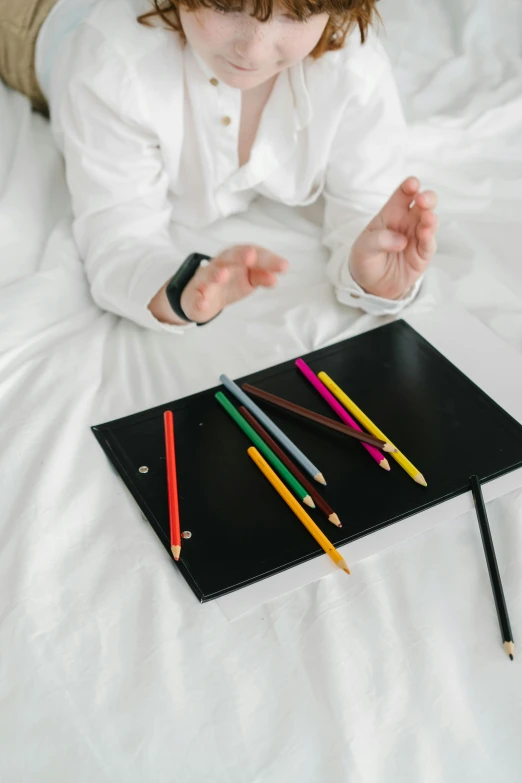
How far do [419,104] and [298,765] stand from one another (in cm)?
77

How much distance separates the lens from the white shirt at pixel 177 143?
0.74 m

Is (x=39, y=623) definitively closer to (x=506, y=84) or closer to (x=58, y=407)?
(x=58, y=407)

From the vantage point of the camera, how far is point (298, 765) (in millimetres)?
450

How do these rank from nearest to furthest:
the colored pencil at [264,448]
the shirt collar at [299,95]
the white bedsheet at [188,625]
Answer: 1. the white bedsheet at [188,625]
2. the colored pencil at [264,448]
3. the shirt collar at [299,95]

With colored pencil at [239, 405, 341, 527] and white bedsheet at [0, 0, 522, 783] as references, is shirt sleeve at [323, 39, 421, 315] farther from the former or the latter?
colored pencil at [239, 405, 341, 527]

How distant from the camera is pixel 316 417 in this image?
0.62m

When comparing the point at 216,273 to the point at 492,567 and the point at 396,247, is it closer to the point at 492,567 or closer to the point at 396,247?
the point at 396,247

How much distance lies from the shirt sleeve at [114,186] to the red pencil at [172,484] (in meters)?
0.13

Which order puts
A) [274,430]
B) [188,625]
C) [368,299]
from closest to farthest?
[188,625] < [274,430] < [368,299]

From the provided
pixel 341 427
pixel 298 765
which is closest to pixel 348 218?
pixel 341 427

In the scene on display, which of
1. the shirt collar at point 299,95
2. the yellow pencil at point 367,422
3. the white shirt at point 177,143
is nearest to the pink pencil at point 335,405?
the yellow pencil at point 367,422

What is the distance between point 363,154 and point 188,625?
52 cm

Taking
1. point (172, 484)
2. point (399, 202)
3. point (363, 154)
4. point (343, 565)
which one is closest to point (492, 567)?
point (343, 565)

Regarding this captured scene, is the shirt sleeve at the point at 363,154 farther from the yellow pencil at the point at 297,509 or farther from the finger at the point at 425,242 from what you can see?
the yellow pencil at the point at 297,509
